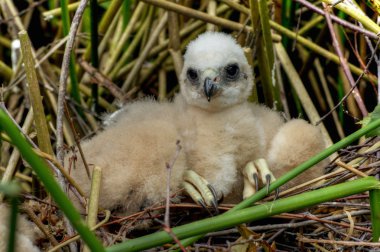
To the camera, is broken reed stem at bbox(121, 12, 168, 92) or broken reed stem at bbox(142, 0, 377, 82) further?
broken reed stem at bbox(121, 12, 168, 92)

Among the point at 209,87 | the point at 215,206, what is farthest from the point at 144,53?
the point at 215,206

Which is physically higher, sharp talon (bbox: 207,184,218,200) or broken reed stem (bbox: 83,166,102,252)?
broken reed stem (bbox: 83,166,102,252)

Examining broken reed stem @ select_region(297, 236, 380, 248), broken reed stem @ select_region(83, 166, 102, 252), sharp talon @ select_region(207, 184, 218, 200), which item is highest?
broken reed stem @ select_region(83, 166, 102, 252)

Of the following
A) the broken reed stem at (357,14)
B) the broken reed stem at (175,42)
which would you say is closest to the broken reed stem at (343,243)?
the broken reed stem at (357,14)

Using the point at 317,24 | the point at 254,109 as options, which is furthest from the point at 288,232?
the point at 317,24

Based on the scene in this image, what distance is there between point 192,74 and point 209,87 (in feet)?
0.50

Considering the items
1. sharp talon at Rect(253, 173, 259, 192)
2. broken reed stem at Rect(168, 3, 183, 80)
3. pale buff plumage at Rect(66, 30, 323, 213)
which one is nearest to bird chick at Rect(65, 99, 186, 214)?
→ pale buff plumage at Rect(66, 30, 323, 213)

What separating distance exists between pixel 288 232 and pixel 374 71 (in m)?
1.22

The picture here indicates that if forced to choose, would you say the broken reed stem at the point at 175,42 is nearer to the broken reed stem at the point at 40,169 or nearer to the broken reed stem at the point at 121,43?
the broken reed stem at the point at 121,43

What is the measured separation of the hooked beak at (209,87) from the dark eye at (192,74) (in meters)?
0.09

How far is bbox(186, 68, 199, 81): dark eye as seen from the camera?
2547 millimetres

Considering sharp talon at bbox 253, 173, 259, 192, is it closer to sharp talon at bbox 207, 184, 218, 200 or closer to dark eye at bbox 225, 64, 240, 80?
sharp talon at bbox 207, 184, 218, 200

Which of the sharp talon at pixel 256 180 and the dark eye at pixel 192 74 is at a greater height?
the dark eye at pixel 192 74

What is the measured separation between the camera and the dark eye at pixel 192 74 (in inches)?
100
